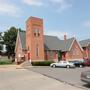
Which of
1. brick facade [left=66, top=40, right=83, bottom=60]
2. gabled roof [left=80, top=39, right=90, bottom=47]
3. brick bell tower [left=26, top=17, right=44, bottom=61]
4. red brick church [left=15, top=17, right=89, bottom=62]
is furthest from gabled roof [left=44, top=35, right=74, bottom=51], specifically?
gabled roof [left=80, top=39, right=90, bottom=47]

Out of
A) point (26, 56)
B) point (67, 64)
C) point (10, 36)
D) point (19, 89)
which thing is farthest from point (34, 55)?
point (19, 89)

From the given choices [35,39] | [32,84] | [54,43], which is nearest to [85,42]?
[54,43]

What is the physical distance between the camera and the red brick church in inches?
2041

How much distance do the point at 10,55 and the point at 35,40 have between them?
93.6ft

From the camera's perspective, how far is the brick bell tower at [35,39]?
5128 centimetres

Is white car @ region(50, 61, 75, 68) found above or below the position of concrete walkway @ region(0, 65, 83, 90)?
above

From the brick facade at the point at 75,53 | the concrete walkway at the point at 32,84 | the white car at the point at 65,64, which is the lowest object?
the concrete walkway at the point at 32,84

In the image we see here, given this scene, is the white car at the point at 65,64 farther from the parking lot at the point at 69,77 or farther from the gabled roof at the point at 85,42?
the gabled roof at the point at 85,42

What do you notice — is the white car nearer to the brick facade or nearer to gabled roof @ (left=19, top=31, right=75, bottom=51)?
gabled roof @ (left=19, top=31, right=75, bottom=51)

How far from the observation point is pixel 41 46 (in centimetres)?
5262

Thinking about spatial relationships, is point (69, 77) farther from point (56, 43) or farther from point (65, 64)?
point (56, 43)

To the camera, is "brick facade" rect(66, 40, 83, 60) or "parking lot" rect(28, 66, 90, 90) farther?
"brick facade" rect(66, 40, 83, 60)

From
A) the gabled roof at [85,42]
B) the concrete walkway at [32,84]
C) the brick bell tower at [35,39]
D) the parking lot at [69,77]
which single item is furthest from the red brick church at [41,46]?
the concrete walkway at [32,84]

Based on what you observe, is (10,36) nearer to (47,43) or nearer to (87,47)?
(47,43)
